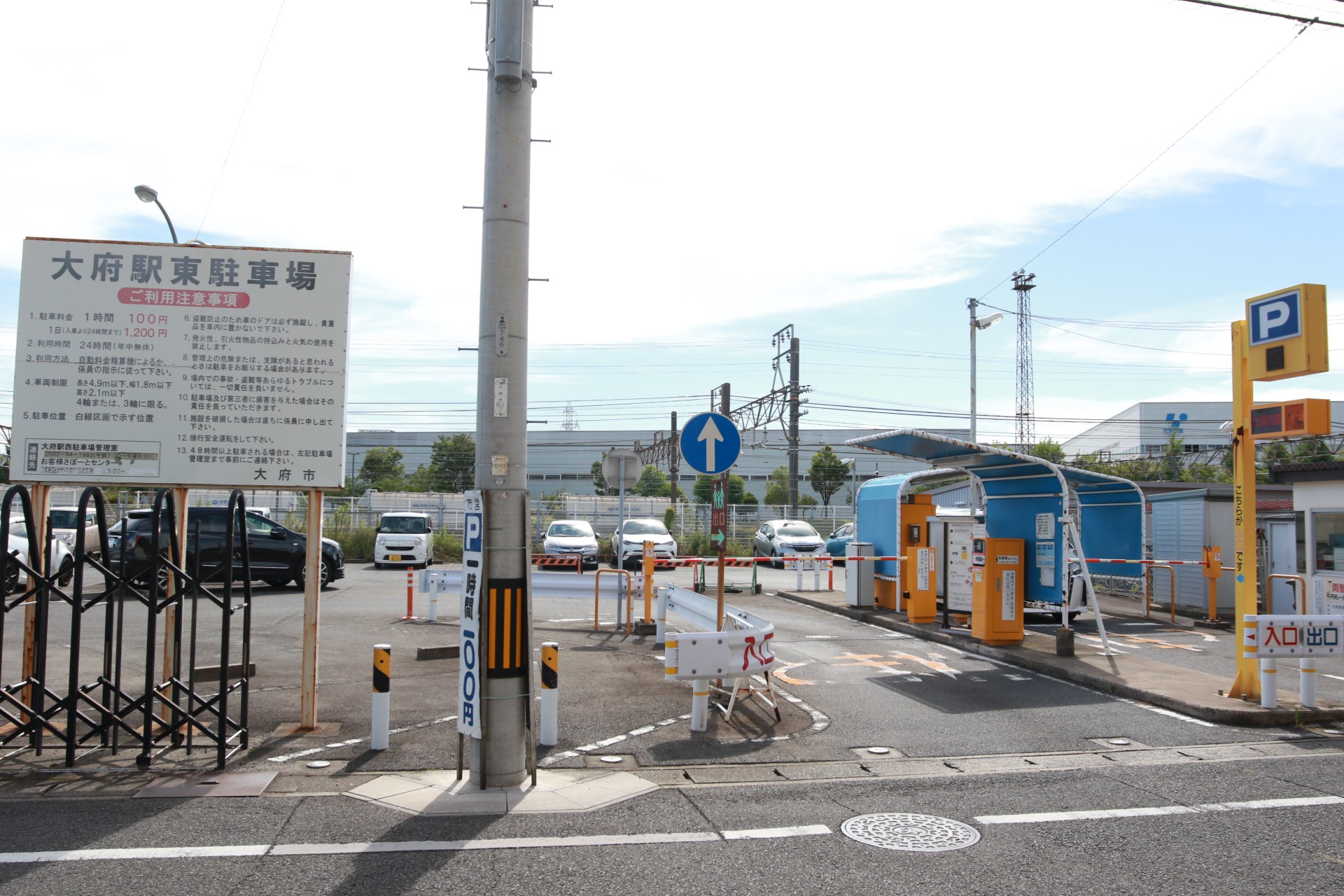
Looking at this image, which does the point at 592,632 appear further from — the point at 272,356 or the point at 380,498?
the point at 380,498

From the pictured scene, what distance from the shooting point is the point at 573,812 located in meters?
5.67

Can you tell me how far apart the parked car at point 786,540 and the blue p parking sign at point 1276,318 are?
828 inches

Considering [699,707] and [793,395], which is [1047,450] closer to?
[793,395]

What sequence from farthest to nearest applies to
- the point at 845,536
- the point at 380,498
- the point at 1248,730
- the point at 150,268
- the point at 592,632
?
1. the point at 380,498
2. the point at 845,536
3. the point at 592,632
4. the point at 1248,730
5. the point at 150,268

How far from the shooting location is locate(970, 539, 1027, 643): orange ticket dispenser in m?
12.1

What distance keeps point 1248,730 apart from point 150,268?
10159 mm

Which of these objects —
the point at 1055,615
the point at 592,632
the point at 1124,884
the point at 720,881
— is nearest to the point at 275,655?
the point at 592,632

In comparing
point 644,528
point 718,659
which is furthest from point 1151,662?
point 644,528

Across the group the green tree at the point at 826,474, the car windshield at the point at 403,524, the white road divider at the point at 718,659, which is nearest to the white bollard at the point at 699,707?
the white road divider at the point at 718,659

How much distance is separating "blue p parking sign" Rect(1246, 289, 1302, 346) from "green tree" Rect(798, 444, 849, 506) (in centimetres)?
5087

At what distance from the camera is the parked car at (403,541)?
25.7 metres

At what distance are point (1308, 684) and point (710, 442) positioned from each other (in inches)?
242

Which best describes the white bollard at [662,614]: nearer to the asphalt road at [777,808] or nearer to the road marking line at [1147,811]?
the asphalt road at [777,808]

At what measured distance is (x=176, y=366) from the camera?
7406mm
